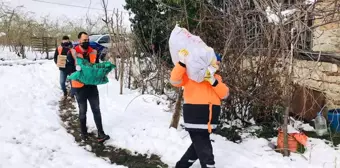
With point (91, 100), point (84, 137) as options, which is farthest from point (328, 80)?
point (84, 137)

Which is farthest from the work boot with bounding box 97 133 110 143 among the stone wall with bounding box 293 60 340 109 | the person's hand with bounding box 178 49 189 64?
the stone wall with bounding box 293 60 340 109

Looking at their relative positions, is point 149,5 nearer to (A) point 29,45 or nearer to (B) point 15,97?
(B) point 15,97

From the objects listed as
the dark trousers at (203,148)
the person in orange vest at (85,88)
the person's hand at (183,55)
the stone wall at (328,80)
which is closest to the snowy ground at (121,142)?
the person in orange vest at (85,88)

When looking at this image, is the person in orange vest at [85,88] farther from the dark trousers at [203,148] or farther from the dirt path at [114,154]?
the dark trousers at [203,148]

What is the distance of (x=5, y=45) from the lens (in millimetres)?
27062

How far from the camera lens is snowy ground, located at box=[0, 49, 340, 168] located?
14.3 feet

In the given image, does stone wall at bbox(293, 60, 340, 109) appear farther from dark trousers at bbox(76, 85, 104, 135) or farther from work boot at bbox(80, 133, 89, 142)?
work boot at bbox(80, 133, 89, 142)

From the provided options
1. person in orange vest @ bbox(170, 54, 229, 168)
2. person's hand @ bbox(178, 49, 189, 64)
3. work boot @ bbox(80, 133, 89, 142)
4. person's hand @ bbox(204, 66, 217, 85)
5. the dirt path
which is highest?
person's hand @ bbox(178, 49, 189, 64)

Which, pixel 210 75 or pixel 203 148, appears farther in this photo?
pixel 203 148

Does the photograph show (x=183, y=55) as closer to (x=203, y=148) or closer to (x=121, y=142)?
(x=203, y=148)

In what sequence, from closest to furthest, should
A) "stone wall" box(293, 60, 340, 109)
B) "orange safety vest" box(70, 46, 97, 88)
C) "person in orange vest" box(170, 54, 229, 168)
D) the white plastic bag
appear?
1. the white plastic bag
2. "person in orange vest" box(170, 54, 229, 168)
3. "orange safety vest" box(70, 46, 97, 88)
4. "stone wall" box(293, 60, 340, 109)

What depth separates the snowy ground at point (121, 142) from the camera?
4.37 m

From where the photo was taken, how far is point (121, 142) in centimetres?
518

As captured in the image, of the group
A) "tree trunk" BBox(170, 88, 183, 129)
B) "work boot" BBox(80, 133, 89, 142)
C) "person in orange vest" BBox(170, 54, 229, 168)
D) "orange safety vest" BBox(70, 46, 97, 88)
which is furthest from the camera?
"work boot" BBox(80, 133, 89, 142)
